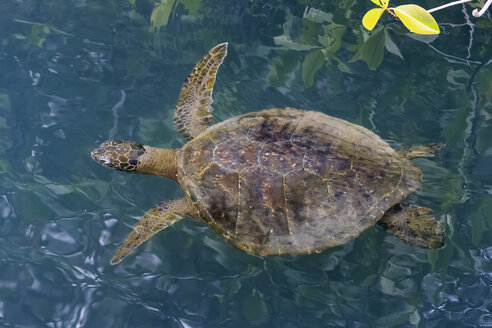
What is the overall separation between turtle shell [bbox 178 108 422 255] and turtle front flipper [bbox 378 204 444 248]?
15 centimetres

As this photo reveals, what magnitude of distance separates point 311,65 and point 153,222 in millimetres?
1789

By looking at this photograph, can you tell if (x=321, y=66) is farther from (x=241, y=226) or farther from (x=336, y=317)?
(x=336, y=317)

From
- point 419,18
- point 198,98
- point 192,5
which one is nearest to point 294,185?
point 419,18

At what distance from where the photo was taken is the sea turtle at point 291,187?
2.57 metres

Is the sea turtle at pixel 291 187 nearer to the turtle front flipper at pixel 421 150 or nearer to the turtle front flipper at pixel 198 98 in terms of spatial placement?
the turtle front flipper at pixel 421 150

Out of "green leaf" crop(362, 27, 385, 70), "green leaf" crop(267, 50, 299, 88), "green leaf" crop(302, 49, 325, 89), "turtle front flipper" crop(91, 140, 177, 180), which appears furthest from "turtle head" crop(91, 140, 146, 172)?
"green leaf" crop(362, 27, 385, 70)

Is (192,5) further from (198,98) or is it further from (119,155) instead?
(119,155)

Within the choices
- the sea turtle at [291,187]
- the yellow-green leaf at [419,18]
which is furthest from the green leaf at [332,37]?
the yellow-green leaf at [419,18]

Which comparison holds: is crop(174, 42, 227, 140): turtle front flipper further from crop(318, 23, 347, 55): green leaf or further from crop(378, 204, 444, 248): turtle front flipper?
crop(378, 204, 444, 248): turtle front flipper

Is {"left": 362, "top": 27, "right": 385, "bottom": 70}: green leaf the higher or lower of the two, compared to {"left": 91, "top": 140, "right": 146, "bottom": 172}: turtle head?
higher

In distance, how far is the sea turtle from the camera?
8.43 ft

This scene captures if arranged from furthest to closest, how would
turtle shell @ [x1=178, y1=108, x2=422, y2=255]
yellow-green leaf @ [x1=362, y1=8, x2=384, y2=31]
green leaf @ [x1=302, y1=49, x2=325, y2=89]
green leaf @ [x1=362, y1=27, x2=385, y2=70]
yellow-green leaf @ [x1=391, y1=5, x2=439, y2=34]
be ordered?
green leaf @ [x1=362, y1=27, x2=385, y2=70] → green leaf @ [x1=302, y1=49, x2=325, y2=89] → turtle shell @ [x1=178, y1=108, x2=422, y2=255] → yellow-green leaf @ [x1=362, y1=8, x2=384, y2=31] → yellow-green leaf @ [x1=391, y1=5, x2=439, y2=34]

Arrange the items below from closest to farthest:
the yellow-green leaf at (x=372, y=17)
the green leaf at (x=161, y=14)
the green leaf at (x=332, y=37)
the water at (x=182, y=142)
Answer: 1. the yellow-green leaf at (x=372, y=17)
2. the water at (x=182, y=142)
3. the green leaf at (x=332, y=37)
4. the green leaf at (x=161, y=14)

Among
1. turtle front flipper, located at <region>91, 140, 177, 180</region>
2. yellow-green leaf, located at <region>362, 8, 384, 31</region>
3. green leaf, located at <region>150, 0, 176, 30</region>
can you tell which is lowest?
turtle front flipper, located at <region>91, 140, 177, 180</region>
